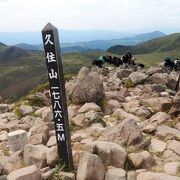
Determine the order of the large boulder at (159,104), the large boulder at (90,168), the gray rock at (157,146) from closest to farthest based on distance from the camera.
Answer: the large boulder at (90,168) < the gray rock at (157,146) < the large boulder at (159,104)

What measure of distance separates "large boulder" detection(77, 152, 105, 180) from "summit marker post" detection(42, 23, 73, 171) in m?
0.62

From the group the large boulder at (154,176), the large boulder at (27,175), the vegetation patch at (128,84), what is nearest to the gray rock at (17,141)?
the large boulder at (27,175)

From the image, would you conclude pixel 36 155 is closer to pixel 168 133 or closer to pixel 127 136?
pixel 127 136

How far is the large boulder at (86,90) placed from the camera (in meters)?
18.1

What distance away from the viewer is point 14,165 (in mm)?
12055

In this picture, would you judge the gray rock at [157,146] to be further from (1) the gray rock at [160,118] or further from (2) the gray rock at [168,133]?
(1) the gray rock at [160,118]

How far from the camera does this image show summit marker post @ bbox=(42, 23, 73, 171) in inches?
399

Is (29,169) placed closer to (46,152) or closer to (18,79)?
(46,152)

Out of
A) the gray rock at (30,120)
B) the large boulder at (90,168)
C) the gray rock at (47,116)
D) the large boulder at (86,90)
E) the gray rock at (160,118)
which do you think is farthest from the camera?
the large boulder at (86,90)

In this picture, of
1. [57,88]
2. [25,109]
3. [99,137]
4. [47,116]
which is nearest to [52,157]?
[57,88]

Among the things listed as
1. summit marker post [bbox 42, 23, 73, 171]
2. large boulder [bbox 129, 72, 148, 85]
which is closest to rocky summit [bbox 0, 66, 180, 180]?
summit marker post [bbox 42, 23, 73, 171]

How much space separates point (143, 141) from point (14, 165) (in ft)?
14.5

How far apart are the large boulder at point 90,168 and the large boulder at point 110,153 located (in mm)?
507

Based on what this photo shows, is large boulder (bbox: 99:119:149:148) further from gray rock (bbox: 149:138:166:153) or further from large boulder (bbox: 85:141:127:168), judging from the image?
large boulder (bbox: 85:141:127:168)
